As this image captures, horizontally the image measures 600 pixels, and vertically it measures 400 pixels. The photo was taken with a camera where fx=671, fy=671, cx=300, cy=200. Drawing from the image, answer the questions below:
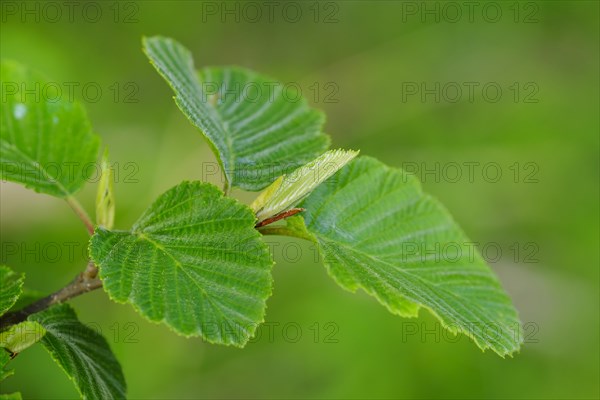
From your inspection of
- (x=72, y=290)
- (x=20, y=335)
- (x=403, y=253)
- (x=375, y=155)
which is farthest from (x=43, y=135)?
(x=375, y=155)

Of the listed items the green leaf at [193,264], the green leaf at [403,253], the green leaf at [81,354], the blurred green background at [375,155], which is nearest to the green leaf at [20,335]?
the green leaf at [81,354]

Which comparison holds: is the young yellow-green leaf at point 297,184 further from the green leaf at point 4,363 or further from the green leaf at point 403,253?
the green leaf at point 4,363

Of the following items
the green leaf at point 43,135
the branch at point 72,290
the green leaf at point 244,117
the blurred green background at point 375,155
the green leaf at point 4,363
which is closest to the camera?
the green leaf at point 4,363

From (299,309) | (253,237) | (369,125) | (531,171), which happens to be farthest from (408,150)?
(253,237)

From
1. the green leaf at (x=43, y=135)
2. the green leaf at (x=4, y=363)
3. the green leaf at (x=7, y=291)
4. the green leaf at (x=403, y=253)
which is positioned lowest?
the green leaf at (x=4, y=363)

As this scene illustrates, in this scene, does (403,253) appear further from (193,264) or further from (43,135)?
(43,135)

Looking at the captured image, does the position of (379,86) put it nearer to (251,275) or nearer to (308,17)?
(308,17)
